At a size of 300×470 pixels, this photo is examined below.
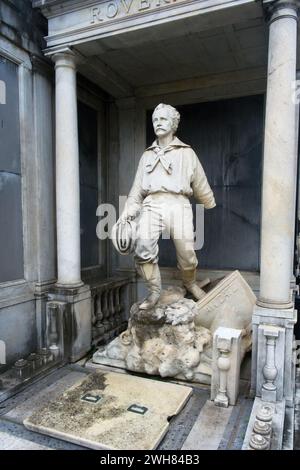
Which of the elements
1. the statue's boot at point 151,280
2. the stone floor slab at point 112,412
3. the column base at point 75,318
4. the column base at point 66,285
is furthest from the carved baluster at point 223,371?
the column base at point 66,285

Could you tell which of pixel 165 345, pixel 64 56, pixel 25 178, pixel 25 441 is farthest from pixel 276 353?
pixel 64 56

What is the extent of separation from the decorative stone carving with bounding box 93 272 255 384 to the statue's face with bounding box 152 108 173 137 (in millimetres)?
2135

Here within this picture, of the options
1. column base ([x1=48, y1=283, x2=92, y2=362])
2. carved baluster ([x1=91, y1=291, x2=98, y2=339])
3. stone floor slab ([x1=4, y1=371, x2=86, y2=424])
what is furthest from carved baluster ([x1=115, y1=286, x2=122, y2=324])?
stone floor slab ([x1=4, y1=371, x2=86, y2=424])

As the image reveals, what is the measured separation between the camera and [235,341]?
341 cm

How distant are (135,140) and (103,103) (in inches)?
38.1

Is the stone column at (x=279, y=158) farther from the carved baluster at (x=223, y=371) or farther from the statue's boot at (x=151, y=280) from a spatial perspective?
the statue's boot at (x=151, y=280)

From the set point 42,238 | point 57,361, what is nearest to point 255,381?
point 57,361

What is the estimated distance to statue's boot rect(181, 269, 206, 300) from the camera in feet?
15.7

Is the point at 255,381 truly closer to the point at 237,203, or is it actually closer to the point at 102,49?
the point at 237,203

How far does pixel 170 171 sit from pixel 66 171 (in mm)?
1438

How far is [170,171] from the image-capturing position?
14.2 ft

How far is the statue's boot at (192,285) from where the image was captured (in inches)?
188

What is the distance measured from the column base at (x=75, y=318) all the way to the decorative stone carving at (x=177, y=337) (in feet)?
1.23

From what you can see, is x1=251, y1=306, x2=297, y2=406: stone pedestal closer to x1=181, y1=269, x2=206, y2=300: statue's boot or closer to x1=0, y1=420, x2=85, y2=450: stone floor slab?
x1=181, y1=269, x2=206, y2=300: statue's boot
